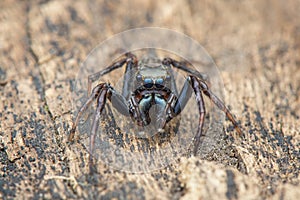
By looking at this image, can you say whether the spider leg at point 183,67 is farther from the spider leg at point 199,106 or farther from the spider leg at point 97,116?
the spider leg at point 97,116

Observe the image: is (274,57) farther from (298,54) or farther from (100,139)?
(100,139)

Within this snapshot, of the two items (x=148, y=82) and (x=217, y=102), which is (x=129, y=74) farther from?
(x=217, y=102)

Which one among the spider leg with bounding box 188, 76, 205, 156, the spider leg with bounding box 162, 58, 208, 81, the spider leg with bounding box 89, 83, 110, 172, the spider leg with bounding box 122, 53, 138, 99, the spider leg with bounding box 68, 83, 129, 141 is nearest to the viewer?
the spider leg with bounding box 89, 83, 110, 172

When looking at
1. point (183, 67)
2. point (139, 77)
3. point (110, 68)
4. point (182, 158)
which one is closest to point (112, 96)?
point (139, 77)

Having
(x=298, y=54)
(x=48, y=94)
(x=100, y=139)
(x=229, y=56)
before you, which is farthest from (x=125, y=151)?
(x=298, y=54)

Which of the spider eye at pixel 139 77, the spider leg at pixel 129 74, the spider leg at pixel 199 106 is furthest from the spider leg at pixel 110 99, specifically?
the spider leg at pixel 199 106

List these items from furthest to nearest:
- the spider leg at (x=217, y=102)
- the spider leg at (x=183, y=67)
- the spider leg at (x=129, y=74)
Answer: the spider leg at (x=183, y=67), the spider leg at (x=129, y=74), the spider leg at (x=217, y=102)

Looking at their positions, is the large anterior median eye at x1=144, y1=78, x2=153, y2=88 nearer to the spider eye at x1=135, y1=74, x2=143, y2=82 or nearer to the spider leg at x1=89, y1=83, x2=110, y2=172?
the spider eye at x1=135, y1=74, x2=143, y2=82

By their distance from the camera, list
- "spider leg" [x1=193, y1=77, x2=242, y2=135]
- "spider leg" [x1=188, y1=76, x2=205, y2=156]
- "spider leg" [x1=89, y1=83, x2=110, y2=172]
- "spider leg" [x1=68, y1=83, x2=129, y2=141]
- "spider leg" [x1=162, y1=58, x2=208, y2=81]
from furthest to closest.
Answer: "spider leg" [x1=162, y1=58, x2=208, y2=81], "spider leg" [x1=193, y1=77, x2=242, y2=135], "spider leg" [x1=68, y1=83, x2=129, y2=141], "spider leg" [x1=188, y1=76, x2=205, y2=156], "spider leg" [x1=89, y1=83, x2=110, y2=172]

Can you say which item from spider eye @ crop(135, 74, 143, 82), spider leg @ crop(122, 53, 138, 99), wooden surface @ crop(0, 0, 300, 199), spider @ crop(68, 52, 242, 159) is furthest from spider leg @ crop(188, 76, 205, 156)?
spider leg @ crop(122, 53, 138, 99)

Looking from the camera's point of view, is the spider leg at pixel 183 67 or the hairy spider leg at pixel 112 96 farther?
the spider leg at pixel 183 67
